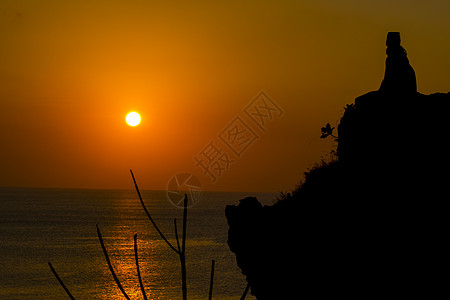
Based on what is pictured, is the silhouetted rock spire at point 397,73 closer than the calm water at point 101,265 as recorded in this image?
Yes

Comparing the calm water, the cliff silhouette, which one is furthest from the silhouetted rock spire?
the calm water

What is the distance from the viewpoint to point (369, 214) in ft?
75.2

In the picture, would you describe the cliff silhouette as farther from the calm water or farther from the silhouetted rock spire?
the calm water

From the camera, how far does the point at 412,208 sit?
22000 millimetres

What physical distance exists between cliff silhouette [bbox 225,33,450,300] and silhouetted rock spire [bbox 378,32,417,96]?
46mm

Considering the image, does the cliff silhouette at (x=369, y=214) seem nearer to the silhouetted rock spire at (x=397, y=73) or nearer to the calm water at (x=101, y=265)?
the silhouetted rock spire at (x=397, y=73)

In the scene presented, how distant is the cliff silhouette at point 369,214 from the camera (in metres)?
21.2

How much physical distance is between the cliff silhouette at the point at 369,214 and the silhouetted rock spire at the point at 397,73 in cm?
5

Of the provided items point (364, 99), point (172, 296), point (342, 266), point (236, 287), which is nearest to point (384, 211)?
point (342, 266)

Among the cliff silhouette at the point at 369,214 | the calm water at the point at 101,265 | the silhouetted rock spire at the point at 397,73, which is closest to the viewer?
the cliff silhouette at the point at 369,214

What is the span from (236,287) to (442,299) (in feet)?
246

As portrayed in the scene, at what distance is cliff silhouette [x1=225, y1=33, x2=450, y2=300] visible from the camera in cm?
2120

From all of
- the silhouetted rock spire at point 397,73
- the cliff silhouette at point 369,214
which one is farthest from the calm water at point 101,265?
the silhouetted rock spire at point 397,73

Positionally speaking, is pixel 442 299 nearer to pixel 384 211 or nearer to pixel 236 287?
pixel 384 211
